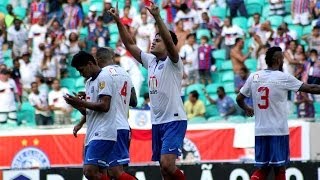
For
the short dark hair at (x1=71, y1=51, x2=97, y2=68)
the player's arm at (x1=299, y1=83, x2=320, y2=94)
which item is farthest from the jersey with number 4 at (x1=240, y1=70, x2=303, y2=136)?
the short dark hair at (x1=71, y1=51, x2=97, y2=68)

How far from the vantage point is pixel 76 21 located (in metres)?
28.4

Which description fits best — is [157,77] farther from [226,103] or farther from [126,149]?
[226,103]

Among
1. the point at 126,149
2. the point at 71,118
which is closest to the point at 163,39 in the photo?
the point at 126,149

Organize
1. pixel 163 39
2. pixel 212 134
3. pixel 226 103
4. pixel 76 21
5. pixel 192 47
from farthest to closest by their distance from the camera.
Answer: pixel 76 21, pixel 192 47, pixel 226 103, pixel 212 134, pixel 163 39

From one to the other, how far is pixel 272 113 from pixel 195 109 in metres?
8.85

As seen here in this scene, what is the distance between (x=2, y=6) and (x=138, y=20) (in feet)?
16.2

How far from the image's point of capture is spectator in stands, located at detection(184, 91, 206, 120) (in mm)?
24031

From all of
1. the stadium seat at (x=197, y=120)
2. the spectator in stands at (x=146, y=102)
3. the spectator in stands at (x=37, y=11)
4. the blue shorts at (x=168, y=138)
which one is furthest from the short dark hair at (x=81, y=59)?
the spectator in stands at (x=37, y=11)

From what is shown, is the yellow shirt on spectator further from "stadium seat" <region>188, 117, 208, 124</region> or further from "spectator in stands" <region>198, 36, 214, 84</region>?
"spectator in stands" <region>198, 36, 214, 84</region>

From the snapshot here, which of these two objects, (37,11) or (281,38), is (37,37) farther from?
(281,38)

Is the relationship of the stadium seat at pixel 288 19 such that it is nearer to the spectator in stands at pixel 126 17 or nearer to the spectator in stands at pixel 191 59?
the spectator in stands at pixel 191 59

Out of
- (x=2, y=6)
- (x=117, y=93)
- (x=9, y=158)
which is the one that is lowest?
(x=9, y=158)

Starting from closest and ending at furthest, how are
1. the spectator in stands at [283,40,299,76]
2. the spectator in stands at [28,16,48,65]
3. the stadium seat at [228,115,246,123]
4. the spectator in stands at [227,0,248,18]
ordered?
the stadium seat at [228,115,246,123] → the spectator in stands at [283,40,299,76] → the spectator in stands at [227,0,248,18] → the spectator in stands at [28,16,48,65]

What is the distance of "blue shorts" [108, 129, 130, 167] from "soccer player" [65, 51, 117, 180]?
20cm
